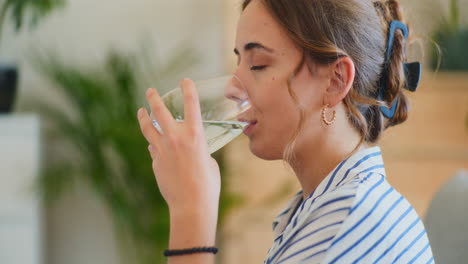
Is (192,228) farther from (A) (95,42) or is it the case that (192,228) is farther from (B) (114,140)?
(A) (95,42)

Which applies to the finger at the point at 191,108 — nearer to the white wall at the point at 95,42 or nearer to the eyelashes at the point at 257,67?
the eyelashes at the point at 257,67

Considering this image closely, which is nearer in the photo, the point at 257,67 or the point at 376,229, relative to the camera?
the point at 376,229

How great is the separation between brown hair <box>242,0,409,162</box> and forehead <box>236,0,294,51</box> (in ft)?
0.04

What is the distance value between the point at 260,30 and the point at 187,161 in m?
0.29

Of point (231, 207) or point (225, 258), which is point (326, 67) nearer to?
point (231, 207)

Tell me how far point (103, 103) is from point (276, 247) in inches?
74.2

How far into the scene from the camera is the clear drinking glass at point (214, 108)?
3.09 ft

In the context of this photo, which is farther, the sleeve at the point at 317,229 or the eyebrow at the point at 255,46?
the eyebrow at the point at 255,46

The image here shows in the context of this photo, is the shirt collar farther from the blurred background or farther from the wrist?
the blurred background

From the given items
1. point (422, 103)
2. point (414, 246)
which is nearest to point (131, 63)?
point (422, 103)

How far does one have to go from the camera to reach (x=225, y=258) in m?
3.12

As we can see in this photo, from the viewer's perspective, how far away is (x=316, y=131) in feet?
3.53

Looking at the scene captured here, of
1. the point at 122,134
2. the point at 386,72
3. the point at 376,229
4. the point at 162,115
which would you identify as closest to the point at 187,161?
the point at 162,115

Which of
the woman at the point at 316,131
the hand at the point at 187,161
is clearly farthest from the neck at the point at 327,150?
the hand at the point at 187,161
